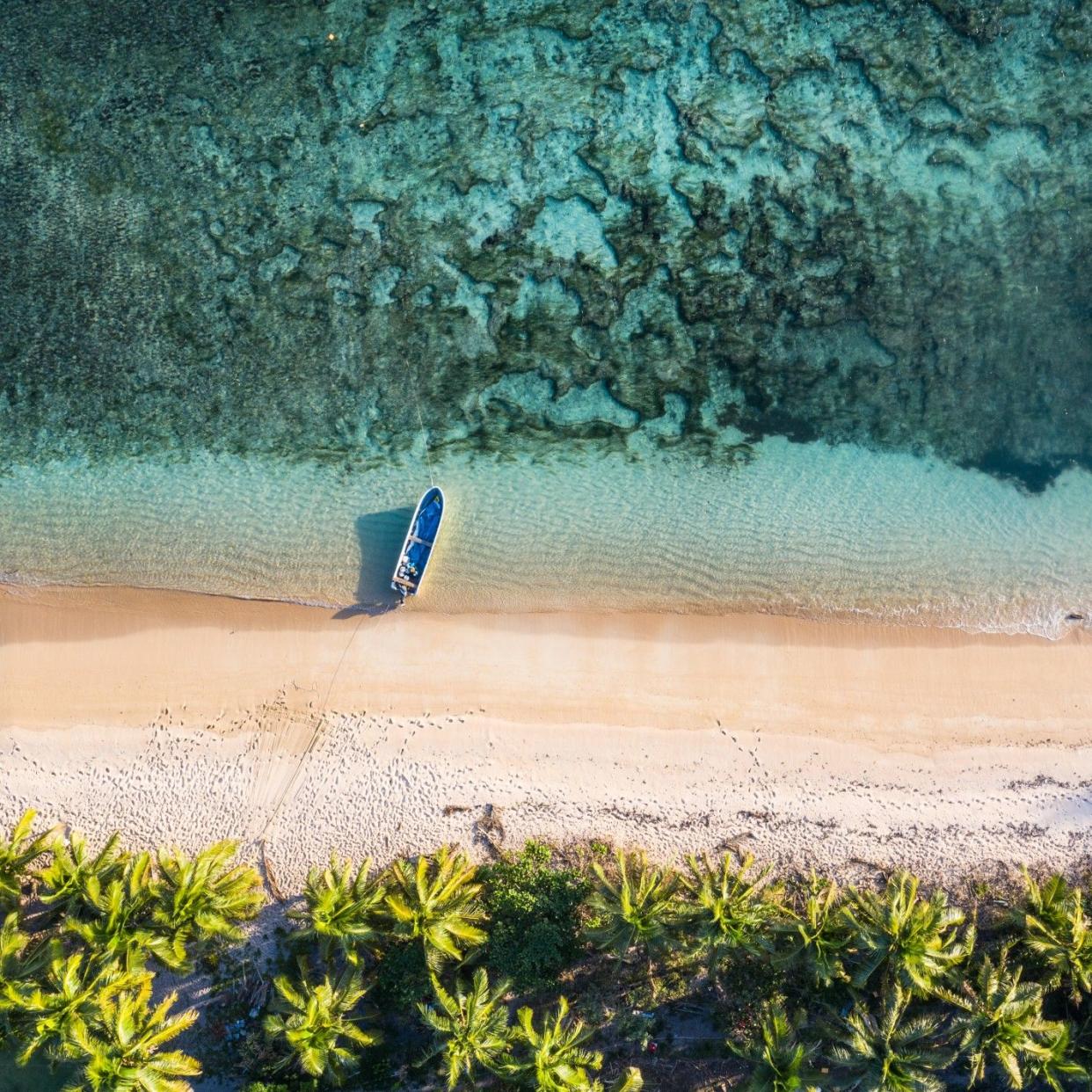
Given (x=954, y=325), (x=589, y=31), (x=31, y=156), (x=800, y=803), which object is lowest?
(x=800, y=803)

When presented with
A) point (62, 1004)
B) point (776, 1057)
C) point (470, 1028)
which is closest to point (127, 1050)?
point (62, 1004)

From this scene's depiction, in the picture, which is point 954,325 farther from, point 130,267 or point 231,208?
point 130,267

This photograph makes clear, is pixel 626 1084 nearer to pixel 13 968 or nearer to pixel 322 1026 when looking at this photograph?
pixel 322 1026

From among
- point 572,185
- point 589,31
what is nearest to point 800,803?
point 572,185

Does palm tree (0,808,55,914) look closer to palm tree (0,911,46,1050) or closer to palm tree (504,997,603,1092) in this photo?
palm tree (0,911,46,1050)

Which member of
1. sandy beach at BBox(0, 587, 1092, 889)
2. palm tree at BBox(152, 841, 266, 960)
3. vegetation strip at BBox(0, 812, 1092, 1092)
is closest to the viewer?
vegetation strip at BBox(0, 812, 1092, 1092)

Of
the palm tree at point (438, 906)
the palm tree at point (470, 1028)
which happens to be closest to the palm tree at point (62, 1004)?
the palm tree at point (438, 906)

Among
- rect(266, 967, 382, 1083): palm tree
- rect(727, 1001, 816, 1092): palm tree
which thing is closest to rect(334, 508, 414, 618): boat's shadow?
rect(266, 967, 382, 1083): palm tree
